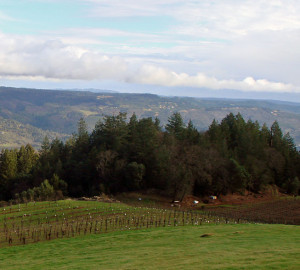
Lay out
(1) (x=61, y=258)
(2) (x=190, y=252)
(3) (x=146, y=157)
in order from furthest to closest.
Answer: (3) (x=146, y=157) < (1) (x=61, y=258) < (2) (x=190, y=252)

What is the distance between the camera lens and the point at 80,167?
243ft

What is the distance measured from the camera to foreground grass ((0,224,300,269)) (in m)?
17.1

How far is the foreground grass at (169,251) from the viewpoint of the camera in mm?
17109

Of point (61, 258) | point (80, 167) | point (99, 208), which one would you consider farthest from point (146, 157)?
point (61, 258)

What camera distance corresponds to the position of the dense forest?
65.4 metres

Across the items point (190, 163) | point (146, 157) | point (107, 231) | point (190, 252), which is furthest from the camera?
point (146, 157)

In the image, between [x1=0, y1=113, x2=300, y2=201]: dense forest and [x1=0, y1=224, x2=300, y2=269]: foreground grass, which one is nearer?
[x1=0, y1=224, x2=300, y2=269]: foreground grass

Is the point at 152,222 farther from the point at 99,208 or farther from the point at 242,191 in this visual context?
the point at 242,191

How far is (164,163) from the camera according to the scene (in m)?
65.8

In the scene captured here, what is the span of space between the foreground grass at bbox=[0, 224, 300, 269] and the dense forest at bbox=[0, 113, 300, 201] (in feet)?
112

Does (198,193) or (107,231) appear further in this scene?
(198,193)

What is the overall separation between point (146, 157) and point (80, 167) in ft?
48.0

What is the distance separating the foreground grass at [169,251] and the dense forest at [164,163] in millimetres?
34158

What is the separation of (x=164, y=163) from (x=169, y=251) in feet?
147
